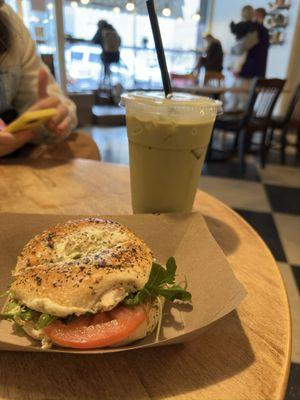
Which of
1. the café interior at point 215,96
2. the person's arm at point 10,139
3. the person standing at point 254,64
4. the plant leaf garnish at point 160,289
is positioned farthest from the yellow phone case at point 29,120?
the person standing at point 254,64

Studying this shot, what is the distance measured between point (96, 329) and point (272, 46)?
21.6 feet

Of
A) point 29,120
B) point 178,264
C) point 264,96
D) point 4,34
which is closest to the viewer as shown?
point 178,264

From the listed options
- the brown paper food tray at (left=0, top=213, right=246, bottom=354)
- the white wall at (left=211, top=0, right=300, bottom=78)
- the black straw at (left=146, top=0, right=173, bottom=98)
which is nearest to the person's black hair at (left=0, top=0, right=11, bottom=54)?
the black straw at (left=146, top=0, right=173, bottom=98)

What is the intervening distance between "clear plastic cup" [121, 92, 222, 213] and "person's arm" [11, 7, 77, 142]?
62cm

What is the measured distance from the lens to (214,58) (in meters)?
5.86

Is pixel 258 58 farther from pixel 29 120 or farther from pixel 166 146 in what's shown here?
pixel 166 146

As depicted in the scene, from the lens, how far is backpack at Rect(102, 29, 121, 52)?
21.1ft

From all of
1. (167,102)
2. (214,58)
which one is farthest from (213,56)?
(167,102)

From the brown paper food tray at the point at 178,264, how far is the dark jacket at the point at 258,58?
4.85 meters

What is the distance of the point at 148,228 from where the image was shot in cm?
69

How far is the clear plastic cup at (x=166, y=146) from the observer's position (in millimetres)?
733

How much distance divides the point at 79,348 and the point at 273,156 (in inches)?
181

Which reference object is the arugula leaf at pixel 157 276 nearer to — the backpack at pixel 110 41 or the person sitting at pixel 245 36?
the person sitting at pixel 245 36

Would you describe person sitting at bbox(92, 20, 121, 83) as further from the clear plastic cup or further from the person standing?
the clear plastic cup
